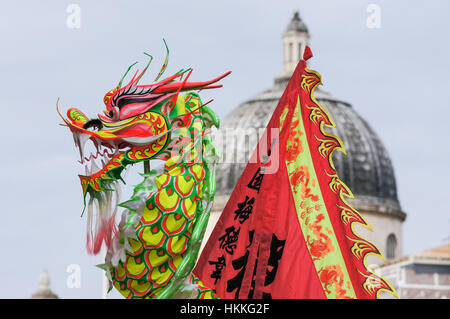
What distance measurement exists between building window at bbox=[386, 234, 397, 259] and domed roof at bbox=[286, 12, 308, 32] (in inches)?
452

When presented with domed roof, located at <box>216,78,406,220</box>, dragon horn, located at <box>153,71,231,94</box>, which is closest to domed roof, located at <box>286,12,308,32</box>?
domed roof, located at <box>216,78,406,220</box>

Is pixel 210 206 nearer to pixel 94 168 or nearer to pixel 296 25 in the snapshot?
pixel 94 168

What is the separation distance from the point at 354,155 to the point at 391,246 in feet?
17.2

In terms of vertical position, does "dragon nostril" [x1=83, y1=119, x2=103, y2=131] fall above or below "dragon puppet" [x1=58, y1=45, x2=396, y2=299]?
above

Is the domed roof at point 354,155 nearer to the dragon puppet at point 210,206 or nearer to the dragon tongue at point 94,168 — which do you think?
the dragon puppet at point 210,206

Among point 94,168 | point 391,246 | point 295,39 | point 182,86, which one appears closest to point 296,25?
point 295,39

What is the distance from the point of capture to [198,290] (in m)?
11.9

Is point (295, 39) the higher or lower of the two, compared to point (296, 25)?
lower

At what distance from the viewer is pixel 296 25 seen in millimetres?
69688

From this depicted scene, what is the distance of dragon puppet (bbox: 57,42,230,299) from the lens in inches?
454

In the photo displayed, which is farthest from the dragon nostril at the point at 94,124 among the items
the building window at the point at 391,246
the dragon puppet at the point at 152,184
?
the building window at the point at 391,246

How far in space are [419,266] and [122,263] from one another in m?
33.8

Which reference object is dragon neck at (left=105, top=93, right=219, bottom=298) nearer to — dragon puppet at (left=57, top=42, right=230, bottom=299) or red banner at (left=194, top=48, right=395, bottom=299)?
dragon puppet at (left=57, top=42, right=230, bottom=299)

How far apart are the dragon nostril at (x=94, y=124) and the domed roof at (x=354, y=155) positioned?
50185 millimetres
